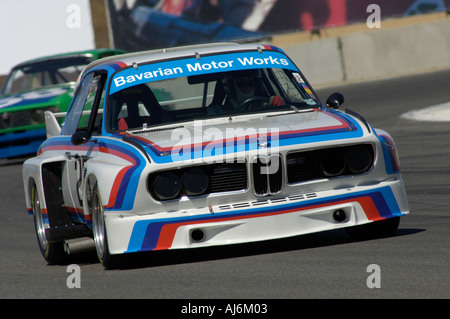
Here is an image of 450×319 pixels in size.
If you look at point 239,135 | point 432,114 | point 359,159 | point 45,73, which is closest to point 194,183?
point 239,135

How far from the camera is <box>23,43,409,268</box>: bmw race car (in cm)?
636

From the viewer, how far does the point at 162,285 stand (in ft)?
19.1

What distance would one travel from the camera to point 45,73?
53.1 feet

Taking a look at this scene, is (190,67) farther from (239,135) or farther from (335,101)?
(239,135)

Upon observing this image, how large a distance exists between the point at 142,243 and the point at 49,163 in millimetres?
1866

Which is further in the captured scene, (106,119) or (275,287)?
(106,119)

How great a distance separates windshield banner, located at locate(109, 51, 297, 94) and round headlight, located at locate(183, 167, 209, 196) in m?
1.40

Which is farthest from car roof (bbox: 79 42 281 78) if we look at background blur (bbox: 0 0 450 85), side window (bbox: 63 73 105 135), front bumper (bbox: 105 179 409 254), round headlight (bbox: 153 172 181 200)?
background blur (bbox: 0 0 450 85)

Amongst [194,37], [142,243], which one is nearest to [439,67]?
[194,37]

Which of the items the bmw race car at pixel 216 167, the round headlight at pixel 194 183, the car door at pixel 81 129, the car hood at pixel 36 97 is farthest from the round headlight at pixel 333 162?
the car hood at pixel 36 97

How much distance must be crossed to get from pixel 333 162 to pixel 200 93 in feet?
5.27
